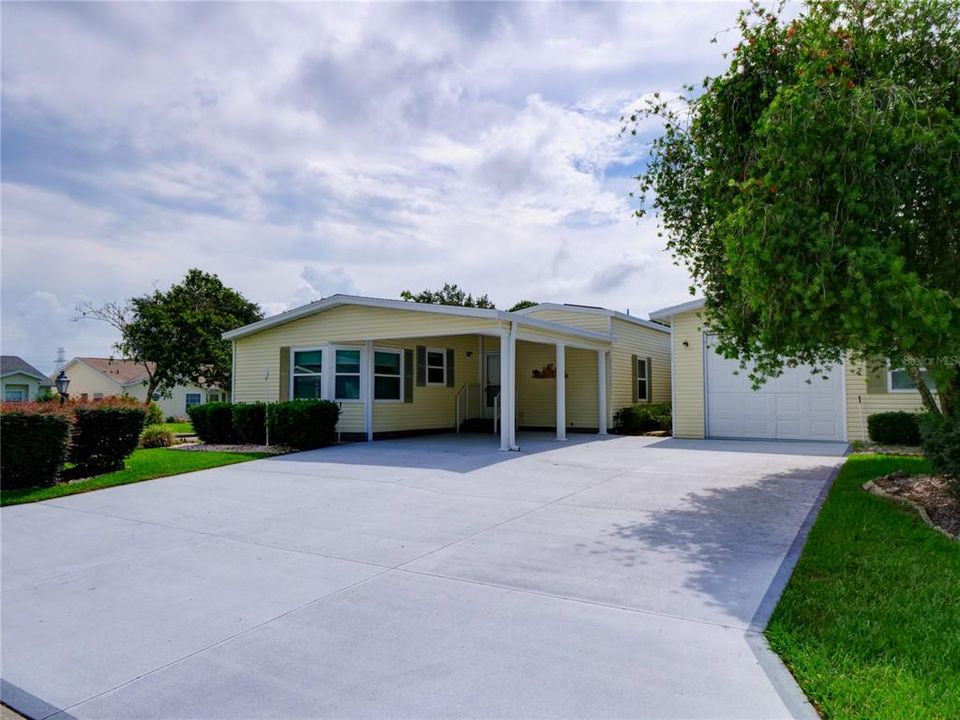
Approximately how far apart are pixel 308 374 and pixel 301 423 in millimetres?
2243

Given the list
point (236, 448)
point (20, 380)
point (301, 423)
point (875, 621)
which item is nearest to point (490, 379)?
point (301, 423)

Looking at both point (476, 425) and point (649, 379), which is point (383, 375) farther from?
point (649, 379)

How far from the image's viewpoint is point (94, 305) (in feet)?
85.6

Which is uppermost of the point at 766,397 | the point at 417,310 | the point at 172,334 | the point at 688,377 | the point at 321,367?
the point at 172,334

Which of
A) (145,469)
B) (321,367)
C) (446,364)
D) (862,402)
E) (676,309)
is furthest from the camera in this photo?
(446,364)

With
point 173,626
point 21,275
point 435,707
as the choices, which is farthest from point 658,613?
point 21,275

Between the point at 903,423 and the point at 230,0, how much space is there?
13347mm

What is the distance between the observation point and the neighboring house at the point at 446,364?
42.0 feet

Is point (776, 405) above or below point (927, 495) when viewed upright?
above

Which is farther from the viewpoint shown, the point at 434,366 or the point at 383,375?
the point at 434,366

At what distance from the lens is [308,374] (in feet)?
48.3

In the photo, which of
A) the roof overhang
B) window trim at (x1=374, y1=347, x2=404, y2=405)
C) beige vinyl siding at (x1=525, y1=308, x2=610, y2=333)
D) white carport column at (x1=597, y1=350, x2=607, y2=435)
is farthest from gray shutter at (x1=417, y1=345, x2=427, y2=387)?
the roof overhang

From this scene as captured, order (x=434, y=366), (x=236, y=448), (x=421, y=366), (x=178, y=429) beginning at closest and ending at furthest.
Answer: (x=236, y=448) → (x=421, y=366) → (x=434, y=366) → (x=178, y=429)

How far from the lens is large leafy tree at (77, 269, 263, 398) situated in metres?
24.1
